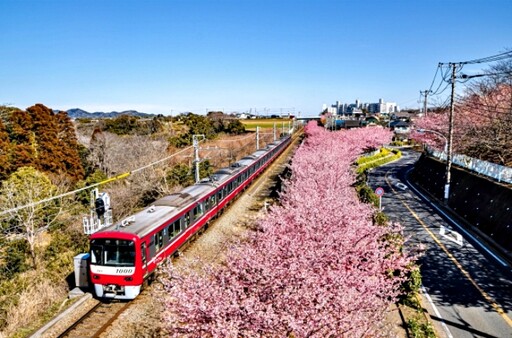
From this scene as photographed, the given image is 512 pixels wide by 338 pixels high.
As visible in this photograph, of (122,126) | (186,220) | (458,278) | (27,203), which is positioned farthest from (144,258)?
(122,126)

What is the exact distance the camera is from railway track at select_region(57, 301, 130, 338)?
31.6 feet

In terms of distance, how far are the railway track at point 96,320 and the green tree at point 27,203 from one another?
10.9m

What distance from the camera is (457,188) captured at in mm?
24391

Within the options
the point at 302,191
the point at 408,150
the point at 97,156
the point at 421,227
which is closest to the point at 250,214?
the point at 302,191

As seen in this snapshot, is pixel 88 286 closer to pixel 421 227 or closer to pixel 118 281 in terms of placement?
pixel 118 281

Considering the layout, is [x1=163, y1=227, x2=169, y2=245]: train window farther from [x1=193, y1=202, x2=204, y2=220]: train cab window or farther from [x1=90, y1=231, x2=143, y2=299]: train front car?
[x1=193, y1=202, x2=204, y2=220]: train cab window

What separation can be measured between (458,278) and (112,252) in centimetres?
1176

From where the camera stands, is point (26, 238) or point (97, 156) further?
point (97, 156)

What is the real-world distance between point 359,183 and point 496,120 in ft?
36.6

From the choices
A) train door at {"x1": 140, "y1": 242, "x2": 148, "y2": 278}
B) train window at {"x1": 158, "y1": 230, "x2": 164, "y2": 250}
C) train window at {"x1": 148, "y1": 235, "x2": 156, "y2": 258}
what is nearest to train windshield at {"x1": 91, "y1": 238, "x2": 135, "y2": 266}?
train door at {"x1": 140, "y1": 242, "x2": 148, "y2": 278}

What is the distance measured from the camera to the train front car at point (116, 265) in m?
11.1

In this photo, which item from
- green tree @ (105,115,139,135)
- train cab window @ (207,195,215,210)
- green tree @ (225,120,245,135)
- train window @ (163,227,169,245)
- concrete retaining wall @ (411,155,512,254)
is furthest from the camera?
green tree @ (225,120,245,135)

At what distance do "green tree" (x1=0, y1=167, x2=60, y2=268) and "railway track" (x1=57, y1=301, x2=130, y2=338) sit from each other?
10.9 metres

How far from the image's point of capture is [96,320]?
10.4m
